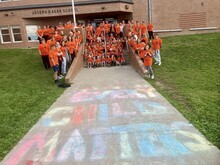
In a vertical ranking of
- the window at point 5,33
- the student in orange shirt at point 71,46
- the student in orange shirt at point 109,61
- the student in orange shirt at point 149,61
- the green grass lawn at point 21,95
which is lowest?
the green grass lawn at point 21,95

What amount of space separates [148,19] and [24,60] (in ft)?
44.8

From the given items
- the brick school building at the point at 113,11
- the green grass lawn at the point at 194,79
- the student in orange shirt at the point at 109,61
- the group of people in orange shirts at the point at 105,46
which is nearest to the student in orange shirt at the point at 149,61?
the green grass lawn at the point at 194,79

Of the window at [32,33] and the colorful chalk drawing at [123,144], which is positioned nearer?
the colorful chalk drawing at [123,144]

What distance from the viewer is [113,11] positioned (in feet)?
88.3

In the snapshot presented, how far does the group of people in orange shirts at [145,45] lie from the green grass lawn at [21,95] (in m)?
4.05

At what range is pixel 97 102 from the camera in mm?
9477

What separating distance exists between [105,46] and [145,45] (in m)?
3.86

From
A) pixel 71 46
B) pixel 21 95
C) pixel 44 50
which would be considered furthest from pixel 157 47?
pixel 21 95

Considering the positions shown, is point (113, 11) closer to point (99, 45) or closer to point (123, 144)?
point (99, 45)

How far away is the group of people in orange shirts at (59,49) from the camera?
13000 millimetres

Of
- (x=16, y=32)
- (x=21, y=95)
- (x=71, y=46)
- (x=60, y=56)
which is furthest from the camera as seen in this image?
(x=16, y=32)

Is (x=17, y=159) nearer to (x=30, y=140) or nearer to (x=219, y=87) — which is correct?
(x=30, y=140)

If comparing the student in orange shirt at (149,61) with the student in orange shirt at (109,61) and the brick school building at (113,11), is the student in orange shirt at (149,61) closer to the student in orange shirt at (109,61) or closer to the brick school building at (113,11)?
the student in orange shirt at (109,61)

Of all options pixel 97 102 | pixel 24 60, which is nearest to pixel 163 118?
pixel 97 102
